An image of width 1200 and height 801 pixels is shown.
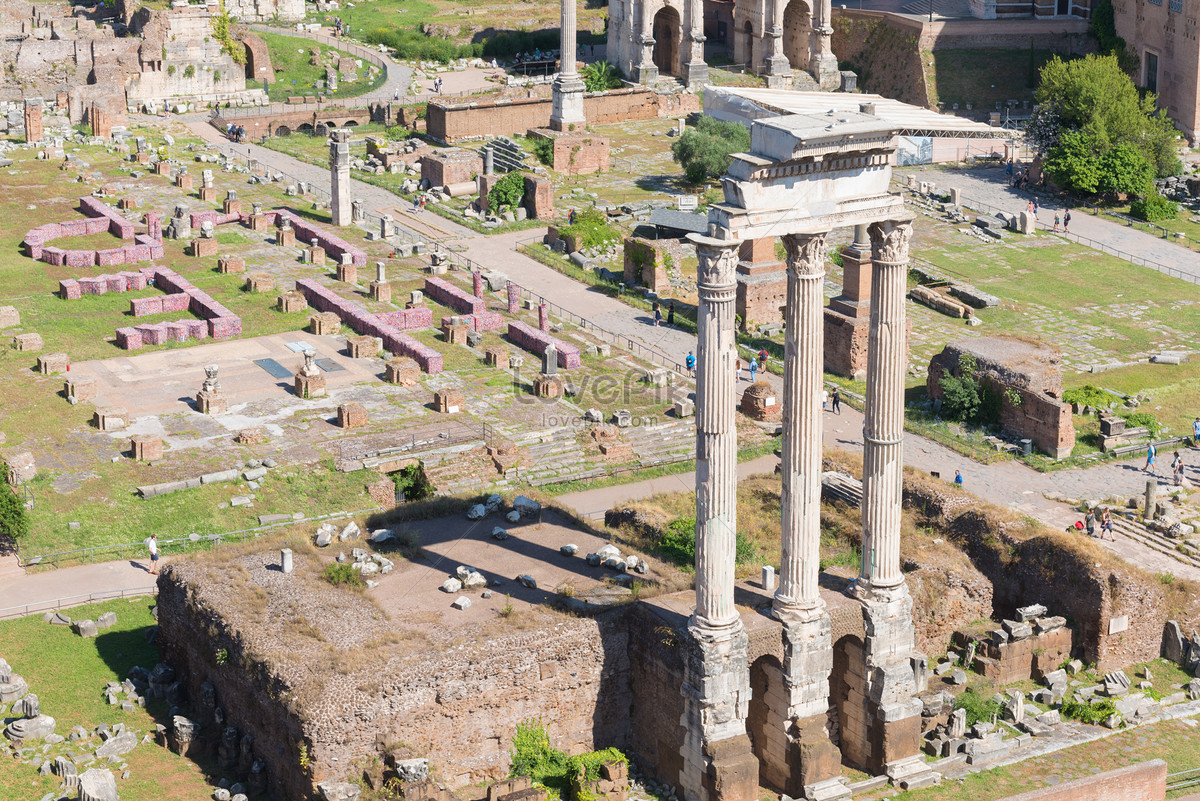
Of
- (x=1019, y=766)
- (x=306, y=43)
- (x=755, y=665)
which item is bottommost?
(x=1019, y=766)

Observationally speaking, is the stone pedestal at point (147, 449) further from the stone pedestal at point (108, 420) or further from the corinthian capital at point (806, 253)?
the corinthian capital at point (806, 253)

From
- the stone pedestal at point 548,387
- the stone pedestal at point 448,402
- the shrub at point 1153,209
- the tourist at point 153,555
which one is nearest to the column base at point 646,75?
the shrub at point 1153,209

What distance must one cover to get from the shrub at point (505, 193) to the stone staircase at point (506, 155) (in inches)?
201

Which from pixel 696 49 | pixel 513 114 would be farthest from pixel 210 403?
pixel 696 49

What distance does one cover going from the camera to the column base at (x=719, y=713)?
34.6 m

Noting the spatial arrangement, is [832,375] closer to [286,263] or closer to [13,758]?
[286,263]

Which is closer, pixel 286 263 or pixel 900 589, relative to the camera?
pixel 900 589

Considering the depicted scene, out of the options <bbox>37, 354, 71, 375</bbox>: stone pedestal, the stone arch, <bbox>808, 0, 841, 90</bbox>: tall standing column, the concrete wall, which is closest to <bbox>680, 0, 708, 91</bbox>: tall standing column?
the concrete wall

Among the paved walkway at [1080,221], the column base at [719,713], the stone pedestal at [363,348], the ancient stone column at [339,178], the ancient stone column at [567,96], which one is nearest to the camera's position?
the column base at [719,713]

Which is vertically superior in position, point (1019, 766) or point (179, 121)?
point (179, 121)

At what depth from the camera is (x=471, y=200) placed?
3246 inches

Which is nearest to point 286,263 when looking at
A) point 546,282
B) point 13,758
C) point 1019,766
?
point 546,282

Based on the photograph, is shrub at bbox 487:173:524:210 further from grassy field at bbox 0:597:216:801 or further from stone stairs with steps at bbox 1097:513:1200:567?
grassy field at bbox 0:597:216:801

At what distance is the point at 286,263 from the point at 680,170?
76.0ft
